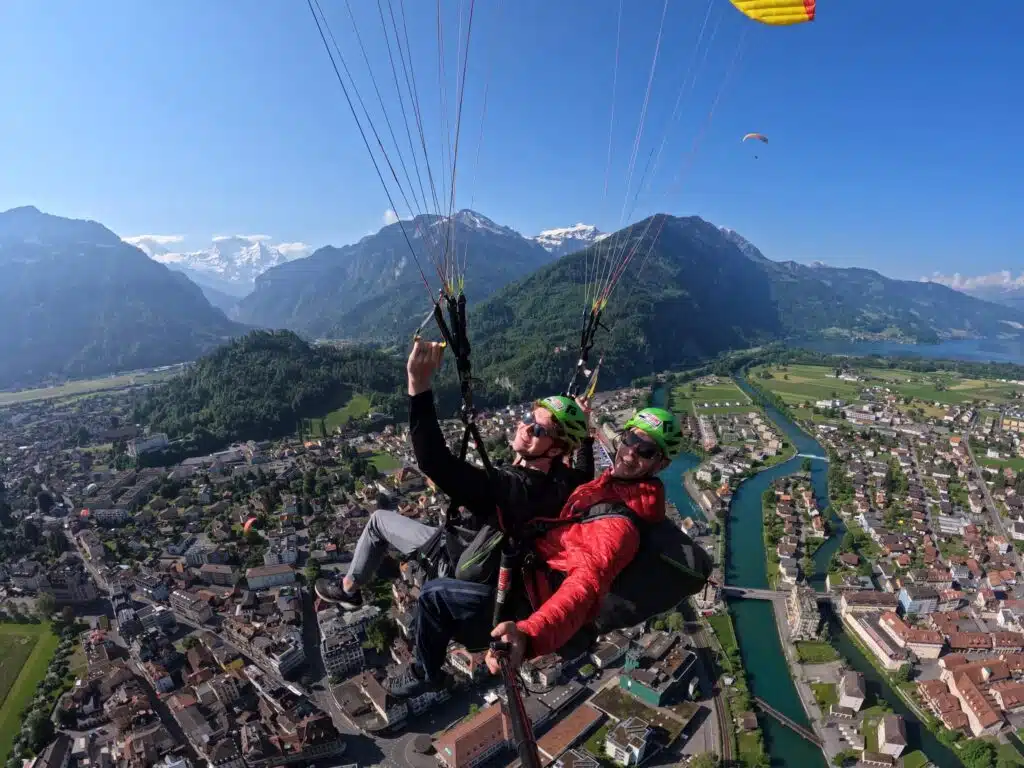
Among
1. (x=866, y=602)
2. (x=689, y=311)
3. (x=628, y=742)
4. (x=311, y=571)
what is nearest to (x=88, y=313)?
(x=311, y=571)

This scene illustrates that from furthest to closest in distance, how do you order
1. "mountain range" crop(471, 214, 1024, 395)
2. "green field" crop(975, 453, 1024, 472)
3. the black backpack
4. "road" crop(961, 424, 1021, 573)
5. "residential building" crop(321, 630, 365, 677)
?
1. "mountain range" crop(471, 214, 1024, 395)
2. "green field" crop(975, 453, 1024, 472)
3. "road" crop(961, 424, 1021, 573)
4. "residential building" crop(321, 630, 365, 677)
5. the black backpack

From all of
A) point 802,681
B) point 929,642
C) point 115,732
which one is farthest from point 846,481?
point 115,732

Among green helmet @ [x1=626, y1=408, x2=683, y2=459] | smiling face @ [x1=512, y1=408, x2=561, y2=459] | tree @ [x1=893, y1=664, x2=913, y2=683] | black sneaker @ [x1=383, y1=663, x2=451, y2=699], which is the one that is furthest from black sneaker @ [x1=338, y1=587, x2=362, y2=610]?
tree @ [x1=893, y1=664, x2=913, y2=683]

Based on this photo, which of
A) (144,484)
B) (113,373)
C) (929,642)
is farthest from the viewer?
(113,373)

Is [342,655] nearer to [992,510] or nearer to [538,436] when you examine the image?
[538,436]

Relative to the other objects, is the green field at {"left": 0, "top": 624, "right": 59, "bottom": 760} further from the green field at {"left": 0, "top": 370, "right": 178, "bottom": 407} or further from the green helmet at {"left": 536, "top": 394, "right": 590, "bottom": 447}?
the green field at {"left": 0, "top": 370, "right": 178, "bottom": 407}

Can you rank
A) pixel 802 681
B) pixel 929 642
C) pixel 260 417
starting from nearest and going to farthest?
pixel 802 681
pixel 929 642
pixel 260 417

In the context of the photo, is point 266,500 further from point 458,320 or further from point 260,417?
point 458,320
